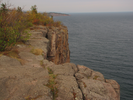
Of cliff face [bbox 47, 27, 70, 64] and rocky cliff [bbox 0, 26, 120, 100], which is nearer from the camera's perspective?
rocky cliff [bbox 0, 26, 120, 100]

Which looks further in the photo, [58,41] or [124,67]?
[124,67]

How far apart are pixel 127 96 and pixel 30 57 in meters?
22.6

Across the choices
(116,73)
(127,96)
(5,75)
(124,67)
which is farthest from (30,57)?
(124,67)

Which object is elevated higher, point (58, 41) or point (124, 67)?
point (58, 41)

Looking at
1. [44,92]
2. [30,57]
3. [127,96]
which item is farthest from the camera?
[127,96]

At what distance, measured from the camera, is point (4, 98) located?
730 cm

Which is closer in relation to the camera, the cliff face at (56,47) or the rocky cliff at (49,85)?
the rocky cliff at (49,85)

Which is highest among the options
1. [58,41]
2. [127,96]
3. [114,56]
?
[58,41]

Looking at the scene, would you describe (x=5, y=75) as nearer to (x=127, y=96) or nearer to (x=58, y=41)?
Answer: (x=58, y=41)

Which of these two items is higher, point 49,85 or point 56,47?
point 49,85

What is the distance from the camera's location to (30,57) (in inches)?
567

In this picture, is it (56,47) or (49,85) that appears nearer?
(49,85)

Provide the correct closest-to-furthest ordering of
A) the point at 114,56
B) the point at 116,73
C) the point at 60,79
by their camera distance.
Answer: the point at 60,79 → the point at 116,73 → the point at 114,56

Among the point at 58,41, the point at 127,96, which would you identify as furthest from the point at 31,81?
the point at 127,96
